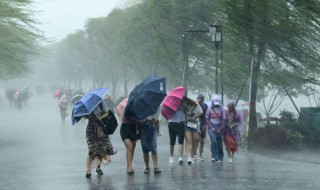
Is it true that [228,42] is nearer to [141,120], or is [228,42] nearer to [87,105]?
[141,120]

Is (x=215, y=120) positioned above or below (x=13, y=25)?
below

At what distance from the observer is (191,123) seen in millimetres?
15109

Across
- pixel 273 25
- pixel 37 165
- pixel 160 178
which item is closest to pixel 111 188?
pixel 160 178

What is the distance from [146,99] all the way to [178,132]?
196 centimetres

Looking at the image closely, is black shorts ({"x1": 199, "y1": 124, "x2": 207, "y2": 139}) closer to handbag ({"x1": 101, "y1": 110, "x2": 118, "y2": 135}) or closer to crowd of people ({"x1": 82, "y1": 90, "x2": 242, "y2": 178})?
crowd of people ({"x1": 82, "y1": 90, "x2": 242, "y2": 178})

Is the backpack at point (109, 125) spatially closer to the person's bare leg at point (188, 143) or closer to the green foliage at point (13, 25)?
the person's bare leg at point (188, 143)

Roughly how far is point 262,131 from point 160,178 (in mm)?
9345

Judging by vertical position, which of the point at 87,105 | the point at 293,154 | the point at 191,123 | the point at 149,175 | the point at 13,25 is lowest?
the point at 149,175

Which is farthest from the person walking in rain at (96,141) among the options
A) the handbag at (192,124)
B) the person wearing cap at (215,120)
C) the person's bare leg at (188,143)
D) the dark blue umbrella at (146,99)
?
the person wearing cap at (215,120)

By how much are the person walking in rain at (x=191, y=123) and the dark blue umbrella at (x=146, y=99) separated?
61.6 inches

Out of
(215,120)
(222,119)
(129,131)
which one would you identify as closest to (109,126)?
(129,131)

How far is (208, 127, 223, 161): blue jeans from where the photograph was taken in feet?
52.7

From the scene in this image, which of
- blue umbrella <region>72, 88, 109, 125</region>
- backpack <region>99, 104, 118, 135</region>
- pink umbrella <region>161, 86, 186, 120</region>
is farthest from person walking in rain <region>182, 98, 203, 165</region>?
blue umbrella <region>72, 88, 109, 125</region>

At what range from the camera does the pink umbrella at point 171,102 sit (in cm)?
1484
